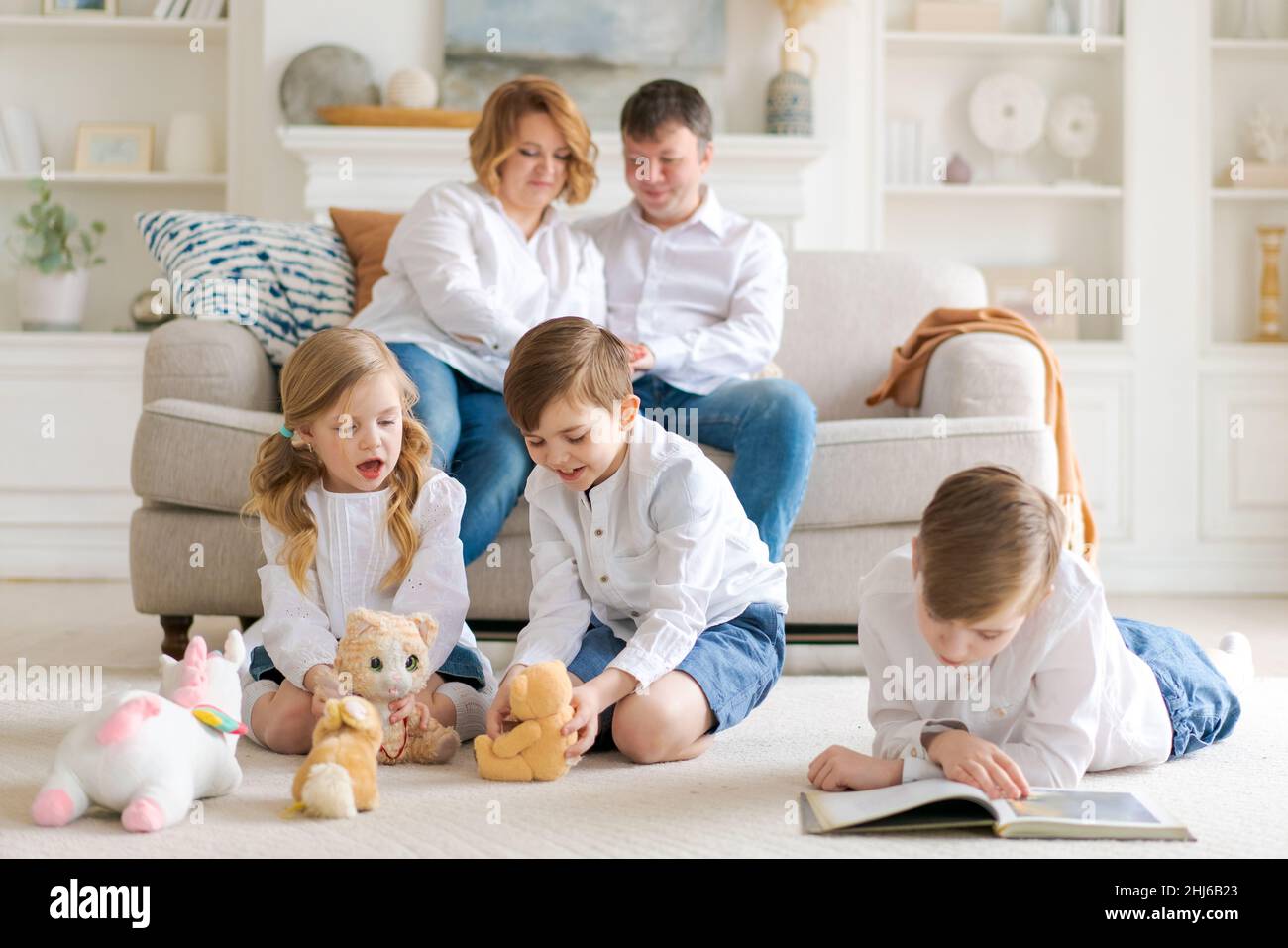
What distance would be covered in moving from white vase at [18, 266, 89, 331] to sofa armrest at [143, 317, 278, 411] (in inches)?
61.2

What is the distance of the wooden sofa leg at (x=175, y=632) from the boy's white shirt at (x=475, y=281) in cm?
62

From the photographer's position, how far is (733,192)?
388 cm

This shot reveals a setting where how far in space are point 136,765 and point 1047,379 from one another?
1886mm

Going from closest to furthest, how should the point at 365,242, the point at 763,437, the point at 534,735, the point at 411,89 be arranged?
the point at 534,735 < the point at 763,437 < the point at 365,242 < the point at 411,89

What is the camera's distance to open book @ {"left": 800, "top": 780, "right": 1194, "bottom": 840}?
1.25 m

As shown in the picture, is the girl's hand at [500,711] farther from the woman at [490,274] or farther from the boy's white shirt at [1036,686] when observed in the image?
the woman at [490,274]

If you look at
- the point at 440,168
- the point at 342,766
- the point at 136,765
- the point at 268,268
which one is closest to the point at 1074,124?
the point at 440,168

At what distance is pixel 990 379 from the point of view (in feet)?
8.10

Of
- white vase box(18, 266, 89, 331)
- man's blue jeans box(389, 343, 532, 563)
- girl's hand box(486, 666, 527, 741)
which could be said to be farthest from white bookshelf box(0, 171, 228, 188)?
girl's hand box(486, 666, 527, 741)

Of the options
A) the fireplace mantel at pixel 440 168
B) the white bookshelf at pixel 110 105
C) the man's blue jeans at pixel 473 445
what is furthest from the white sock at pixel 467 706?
the white bookshelf at pixel 110 105

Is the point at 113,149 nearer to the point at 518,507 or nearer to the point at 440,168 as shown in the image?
the point at 440,168

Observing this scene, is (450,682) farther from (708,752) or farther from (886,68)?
(886,68)

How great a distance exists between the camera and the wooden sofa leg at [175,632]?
94.9 inches
